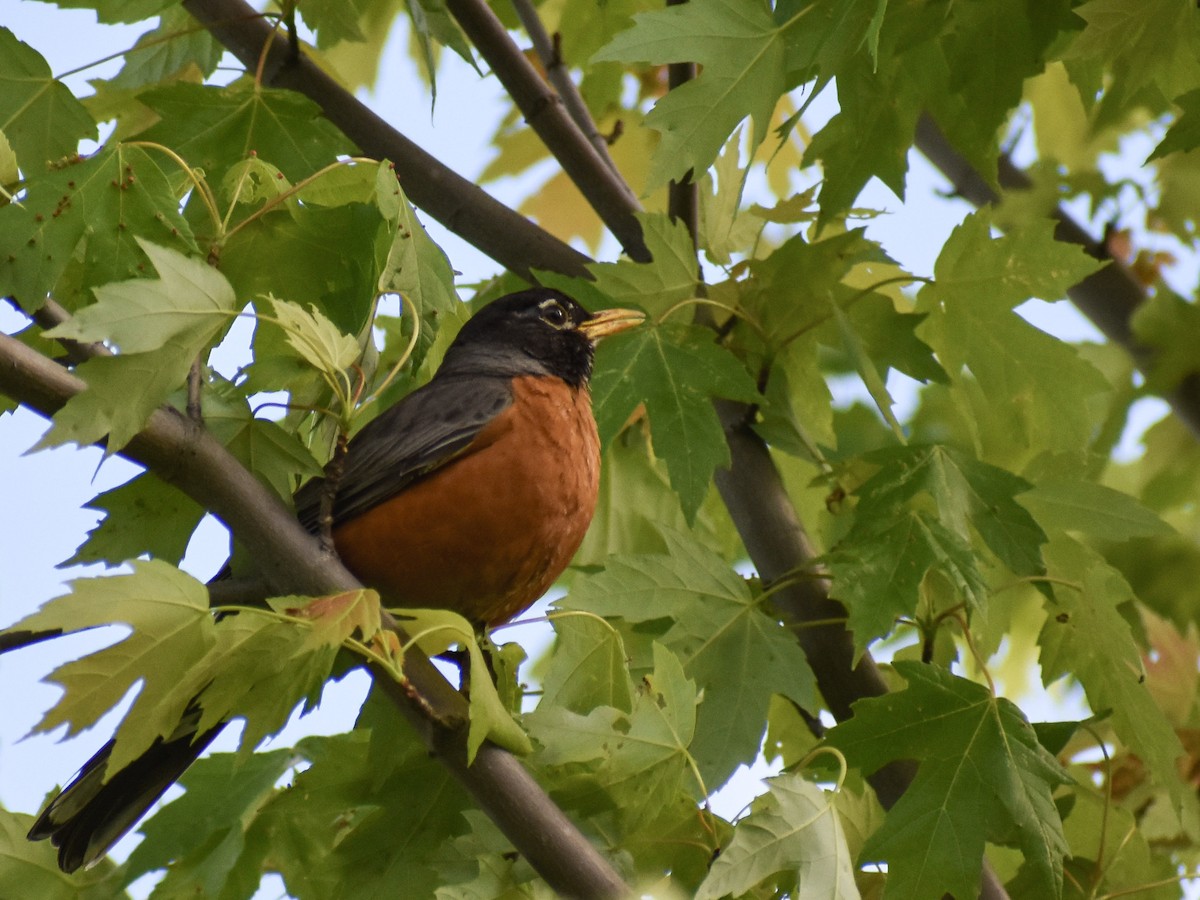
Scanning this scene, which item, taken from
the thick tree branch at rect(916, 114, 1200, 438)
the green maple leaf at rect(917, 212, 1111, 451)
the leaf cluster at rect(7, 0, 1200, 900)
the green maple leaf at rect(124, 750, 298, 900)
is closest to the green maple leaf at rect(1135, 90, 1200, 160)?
the leaf cluster at rect(7, 0, 1200, 900)

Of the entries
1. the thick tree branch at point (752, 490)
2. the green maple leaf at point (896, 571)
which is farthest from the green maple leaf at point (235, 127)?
the green maple leaf at point (896, 571)

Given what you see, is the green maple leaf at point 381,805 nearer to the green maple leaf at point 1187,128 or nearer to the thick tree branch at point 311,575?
the thick tree branch at point 311,575

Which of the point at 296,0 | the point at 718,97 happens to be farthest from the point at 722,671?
the point at 296,0

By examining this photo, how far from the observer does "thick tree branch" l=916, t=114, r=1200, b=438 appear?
4.27 m

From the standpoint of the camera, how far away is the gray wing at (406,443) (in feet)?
9.41

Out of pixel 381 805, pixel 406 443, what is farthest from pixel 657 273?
pixel 381 805

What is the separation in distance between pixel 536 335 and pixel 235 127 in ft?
3.58

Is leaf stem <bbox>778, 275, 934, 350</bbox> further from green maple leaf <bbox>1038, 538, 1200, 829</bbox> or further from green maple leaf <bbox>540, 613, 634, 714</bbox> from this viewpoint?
green maple leaf <bbox>540, 613, 634, 714</bbox>

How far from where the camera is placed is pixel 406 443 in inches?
116

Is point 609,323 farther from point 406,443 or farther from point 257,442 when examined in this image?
point 257,442

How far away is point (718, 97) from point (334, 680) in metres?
1.34

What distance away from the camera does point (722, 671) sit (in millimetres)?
2664

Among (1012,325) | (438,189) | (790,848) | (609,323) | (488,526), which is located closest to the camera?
(790,848)

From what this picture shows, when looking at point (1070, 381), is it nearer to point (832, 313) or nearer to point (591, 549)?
point (832, 313)
